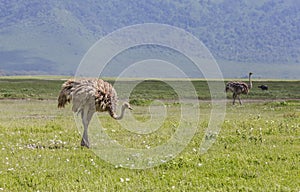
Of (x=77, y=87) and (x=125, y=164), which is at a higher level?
(x=77, y=87)

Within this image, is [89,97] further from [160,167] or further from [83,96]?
[160,167]

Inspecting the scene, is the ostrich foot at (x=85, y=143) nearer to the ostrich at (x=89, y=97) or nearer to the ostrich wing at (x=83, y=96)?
the ostrich at (x=89, y=97)

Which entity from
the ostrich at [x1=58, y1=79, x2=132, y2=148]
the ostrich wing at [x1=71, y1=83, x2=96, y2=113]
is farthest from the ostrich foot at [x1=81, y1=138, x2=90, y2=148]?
the ostrich wing at [x1=71, y1=83, x2=96, y2=113]

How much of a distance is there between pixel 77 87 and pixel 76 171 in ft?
18.4

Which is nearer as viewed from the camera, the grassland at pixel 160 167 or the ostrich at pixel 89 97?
the grassland at pixel 160 167

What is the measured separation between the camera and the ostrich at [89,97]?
59.7ft

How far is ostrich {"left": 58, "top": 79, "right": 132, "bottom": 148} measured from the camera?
18.2 metres

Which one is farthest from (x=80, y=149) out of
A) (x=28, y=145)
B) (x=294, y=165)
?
(x=294, y=165)

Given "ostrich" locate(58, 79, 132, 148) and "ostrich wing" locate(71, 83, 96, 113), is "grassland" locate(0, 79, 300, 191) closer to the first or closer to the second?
"ostrich" locate(58, 79, 132, 148)

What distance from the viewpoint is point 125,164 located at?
14039 mm

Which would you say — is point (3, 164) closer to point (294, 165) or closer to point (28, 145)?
point (28, 145)

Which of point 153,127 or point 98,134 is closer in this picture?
point 98,134

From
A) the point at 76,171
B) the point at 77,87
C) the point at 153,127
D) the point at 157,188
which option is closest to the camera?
the point at 157,188

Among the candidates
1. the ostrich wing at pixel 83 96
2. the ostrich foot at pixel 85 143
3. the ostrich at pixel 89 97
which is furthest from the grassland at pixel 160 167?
the ostrich wing at pixel 83 96
